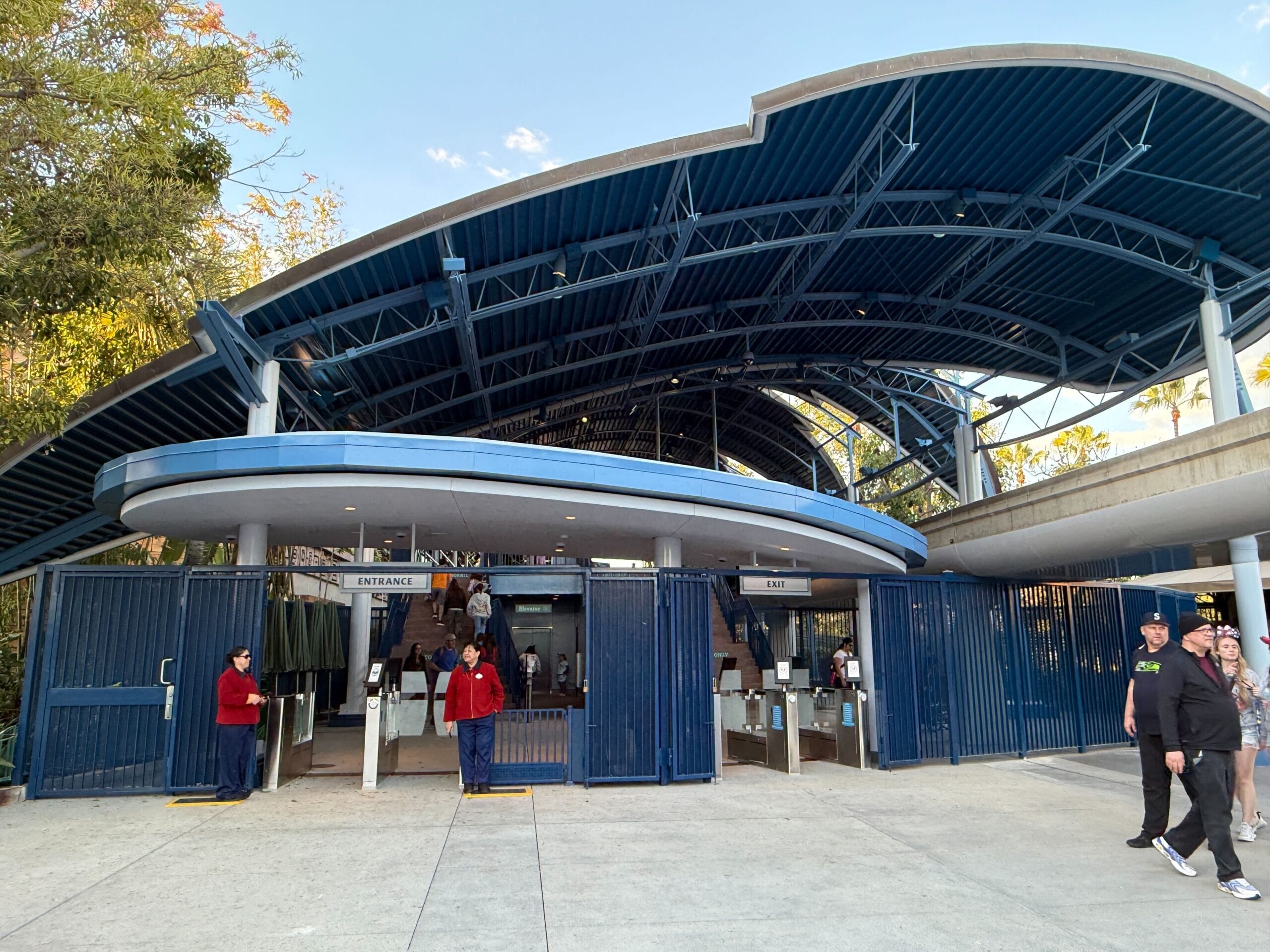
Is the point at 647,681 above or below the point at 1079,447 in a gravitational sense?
below

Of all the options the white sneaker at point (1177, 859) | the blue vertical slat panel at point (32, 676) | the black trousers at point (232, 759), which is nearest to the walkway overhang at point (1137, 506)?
the white sneaker at point (1177, 859)

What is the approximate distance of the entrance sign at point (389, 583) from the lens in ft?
35.8

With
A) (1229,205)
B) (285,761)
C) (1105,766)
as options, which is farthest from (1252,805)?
(1229,205)

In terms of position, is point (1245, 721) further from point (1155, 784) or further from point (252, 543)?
point (252, 543)

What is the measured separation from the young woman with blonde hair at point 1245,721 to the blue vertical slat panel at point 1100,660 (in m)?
6.31

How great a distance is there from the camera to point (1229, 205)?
17.0m

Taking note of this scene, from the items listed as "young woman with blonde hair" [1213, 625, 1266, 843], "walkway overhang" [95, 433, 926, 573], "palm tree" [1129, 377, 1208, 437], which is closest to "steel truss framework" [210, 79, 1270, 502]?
"walkway overhang" [95, 433, 926, 573]

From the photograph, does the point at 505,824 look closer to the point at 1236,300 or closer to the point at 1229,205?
the point at 1229,205

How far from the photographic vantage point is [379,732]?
1106 cm

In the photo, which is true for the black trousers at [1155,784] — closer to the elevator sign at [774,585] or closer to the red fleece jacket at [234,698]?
the elevator sign at [774,585]

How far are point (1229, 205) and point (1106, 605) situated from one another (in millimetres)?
8386

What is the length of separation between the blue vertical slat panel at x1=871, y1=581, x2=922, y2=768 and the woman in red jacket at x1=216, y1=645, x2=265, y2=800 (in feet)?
26.8

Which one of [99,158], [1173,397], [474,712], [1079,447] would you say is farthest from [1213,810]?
[1079,447]

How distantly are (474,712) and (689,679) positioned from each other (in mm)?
2806
